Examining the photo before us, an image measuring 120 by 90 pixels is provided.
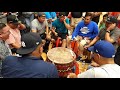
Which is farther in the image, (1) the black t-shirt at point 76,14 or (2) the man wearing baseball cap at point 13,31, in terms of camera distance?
(1) the black t-shirt at point 76,14

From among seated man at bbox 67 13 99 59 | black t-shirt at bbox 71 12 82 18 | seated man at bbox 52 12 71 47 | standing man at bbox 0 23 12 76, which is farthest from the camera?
black t-shirt at bbox 71 12 82 18

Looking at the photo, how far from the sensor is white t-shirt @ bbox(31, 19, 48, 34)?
5320mm

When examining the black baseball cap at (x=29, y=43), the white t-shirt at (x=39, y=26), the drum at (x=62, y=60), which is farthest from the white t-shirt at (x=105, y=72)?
the white t-shirt at (x=39, y=26)

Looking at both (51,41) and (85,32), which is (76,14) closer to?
(85,32)

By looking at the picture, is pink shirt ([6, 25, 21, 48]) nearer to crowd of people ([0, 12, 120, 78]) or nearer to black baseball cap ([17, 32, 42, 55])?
crowd of people ([0, 12, 120, 78])

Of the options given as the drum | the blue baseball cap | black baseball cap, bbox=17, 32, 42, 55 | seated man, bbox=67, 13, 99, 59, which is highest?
black baseball cap, bbox=17, 32, 42, 55

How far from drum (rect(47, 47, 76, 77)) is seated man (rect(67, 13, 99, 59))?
0.96 meters

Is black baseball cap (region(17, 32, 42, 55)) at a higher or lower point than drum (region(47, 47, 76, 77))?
higher

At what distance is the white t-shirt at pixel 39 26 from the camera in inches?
209

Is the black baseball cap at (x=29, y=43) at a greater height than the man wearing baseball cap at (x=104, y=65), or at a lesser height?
greater

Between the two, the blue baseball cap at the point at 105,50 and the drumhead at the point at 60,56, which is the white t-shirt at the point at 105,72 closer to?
the blue baseball cap at the point at 105,50

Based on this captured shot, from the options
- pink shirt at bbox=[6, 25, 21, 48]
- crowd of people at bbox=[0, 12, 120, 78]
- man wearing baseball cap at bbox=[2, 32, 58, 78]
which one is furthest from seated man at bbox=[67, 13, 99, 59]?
man wearing baseball cap at bbox=[2, 32, 58, 78]

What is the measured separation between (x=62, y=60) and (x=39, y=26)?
5.04 ft
